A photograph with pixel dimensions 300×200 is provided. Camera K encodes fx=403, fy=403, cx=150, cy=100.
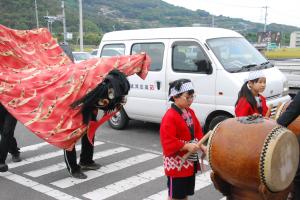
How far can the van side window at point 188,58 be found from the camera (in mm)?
6762

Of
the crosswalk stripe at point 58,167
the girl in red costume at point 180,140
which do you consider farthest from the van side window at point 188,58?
the girl in red costume at point 180,140

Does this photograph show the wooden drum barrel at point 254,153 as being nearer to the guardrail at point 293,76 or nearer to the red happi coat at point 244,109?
the red happi coat at point 244,109

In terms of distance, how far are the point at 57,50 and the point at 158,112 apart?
2165mm

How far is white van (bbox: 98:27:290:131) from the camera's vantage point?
6562 mm

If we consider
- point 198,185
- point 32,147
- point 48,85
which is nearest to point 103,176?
point 198,185

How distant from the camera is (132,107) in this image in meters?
7.94

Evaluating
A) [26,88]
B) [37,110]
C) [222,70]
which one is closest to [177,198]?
[37,110]

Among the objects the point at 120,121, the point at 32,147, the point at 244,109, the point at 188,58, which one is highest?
the point at 188,58

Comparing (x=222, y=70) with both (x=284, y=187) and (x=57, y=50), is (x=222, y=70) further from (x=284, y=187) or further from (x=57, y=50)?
(x=284, y=187)

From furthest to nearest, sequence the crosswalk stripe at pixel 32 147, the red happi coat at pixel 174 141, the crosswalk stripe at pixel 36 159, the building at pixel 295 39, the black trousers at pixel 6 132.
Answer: the building at pixel 295 39
the crosswalk stripe at pixel 32 147
the crosswalk stripe at pixel 36 159
the black trousers at pixel 6 132
the red happi coat at pixel 174 141

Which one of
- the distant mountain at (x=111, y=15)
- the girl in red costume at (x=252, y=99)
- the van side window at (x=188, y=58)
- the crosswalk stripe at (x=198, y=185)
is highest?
the distant mountain at (x=111, y=15)

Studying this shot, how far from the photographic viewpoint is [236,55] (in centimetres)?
695

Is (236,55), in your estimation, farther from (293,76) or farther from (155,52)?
(293,76)

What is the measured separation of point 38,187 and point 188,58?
3318mm
